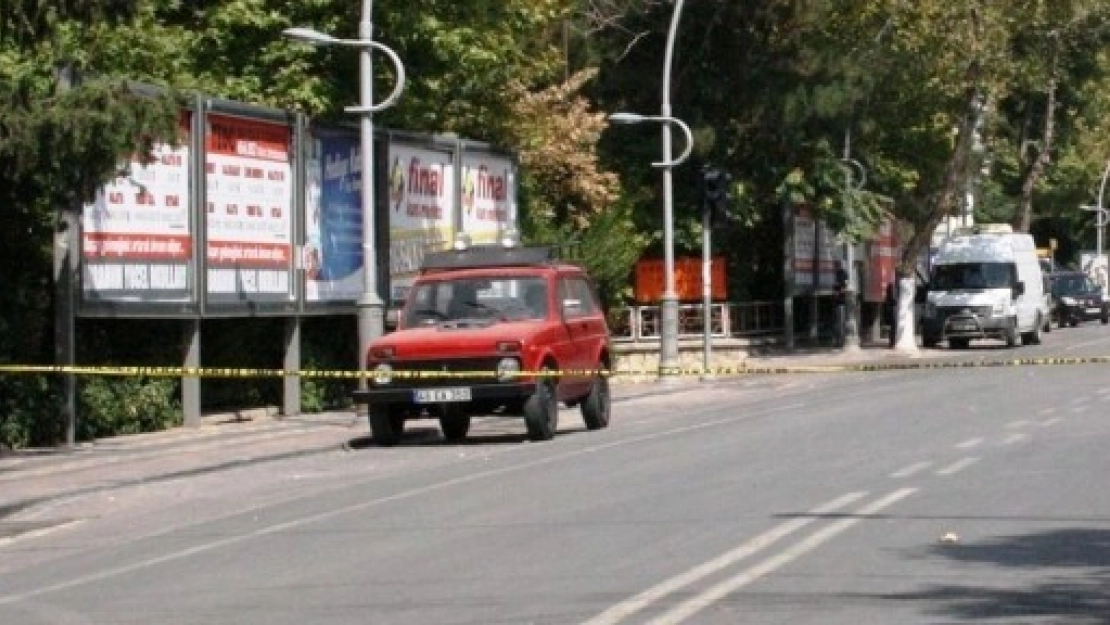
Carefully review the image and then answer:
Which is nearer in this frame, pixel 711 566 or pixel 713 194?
pixel 711 566

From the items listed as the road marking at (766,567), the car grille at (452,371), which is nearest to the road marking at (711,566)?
the road marking at (766,567)

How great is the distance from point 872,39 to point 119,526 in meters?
35.2

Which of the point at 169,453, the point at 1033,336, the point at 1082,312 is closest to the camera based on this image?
the point at 169,453

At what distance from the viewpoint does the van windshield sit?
55906mm

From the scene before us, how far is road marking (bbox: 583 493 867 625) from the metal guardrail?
98.1 feet

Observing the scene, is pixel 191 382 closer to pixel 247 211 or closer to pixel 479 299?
pixel 247 211

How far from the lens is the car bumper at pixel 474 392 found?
963 inches

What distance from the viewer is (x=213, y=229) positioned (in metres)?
29.0

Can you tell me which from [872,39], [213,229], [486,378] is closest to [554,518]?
[486,378]

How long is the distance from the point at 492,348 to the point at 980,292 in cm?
3297

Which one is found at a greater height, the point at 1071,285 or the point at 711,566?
the point at 1071,285

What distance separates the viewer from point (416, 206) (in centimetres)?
3481

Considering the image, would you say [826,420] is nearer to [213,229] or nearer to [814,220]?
[213,229]

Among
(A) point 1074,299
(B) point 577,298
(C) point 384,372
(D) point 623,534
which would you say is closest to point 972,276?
(A) point 1074,299
